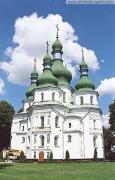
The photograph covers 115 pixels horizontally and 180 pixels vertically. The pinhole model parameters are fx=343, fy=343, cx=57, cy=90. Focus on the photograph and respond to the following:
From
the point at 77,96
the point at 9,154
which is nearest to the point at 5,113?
the point at 9,154

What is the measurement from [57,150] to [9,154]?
1069cm

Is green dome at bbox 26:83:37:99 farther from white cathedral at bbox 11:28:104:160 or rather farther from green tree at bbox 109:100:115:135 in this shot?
green tree at bbox 109:100:115:135

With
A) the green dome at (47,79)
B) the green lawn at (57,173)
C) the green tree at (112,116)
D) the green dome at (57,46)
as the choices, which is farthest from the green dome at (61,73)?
the green lawn at (57,173)

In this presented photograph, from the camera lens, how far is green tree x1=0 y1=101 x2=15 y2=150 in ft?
247

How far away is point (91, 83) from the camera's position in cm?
6994

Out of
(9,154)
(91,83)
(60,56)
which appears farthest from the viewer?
(60,56)

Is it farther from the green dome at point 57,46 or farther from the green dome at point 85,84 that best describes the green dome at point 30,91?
the green dome at point 85,84

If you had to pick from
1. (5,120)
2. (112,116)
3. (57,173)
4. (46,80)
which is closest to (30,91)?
(5,120)

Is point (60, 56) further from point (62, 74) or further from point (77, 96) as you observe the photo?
point (77, 96)

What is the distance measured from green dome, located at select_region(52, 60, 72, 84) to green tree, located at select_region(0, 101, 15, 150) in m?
14.0

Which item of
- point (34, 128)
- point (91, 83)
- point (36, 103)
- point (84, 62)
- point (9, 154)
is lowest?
point (9, 154)

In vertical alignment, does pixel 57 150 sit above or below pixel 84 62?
below

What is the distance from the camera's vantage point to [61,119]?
62.4 meters

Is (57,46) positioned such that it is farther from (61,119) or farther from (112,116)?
(112,116)
